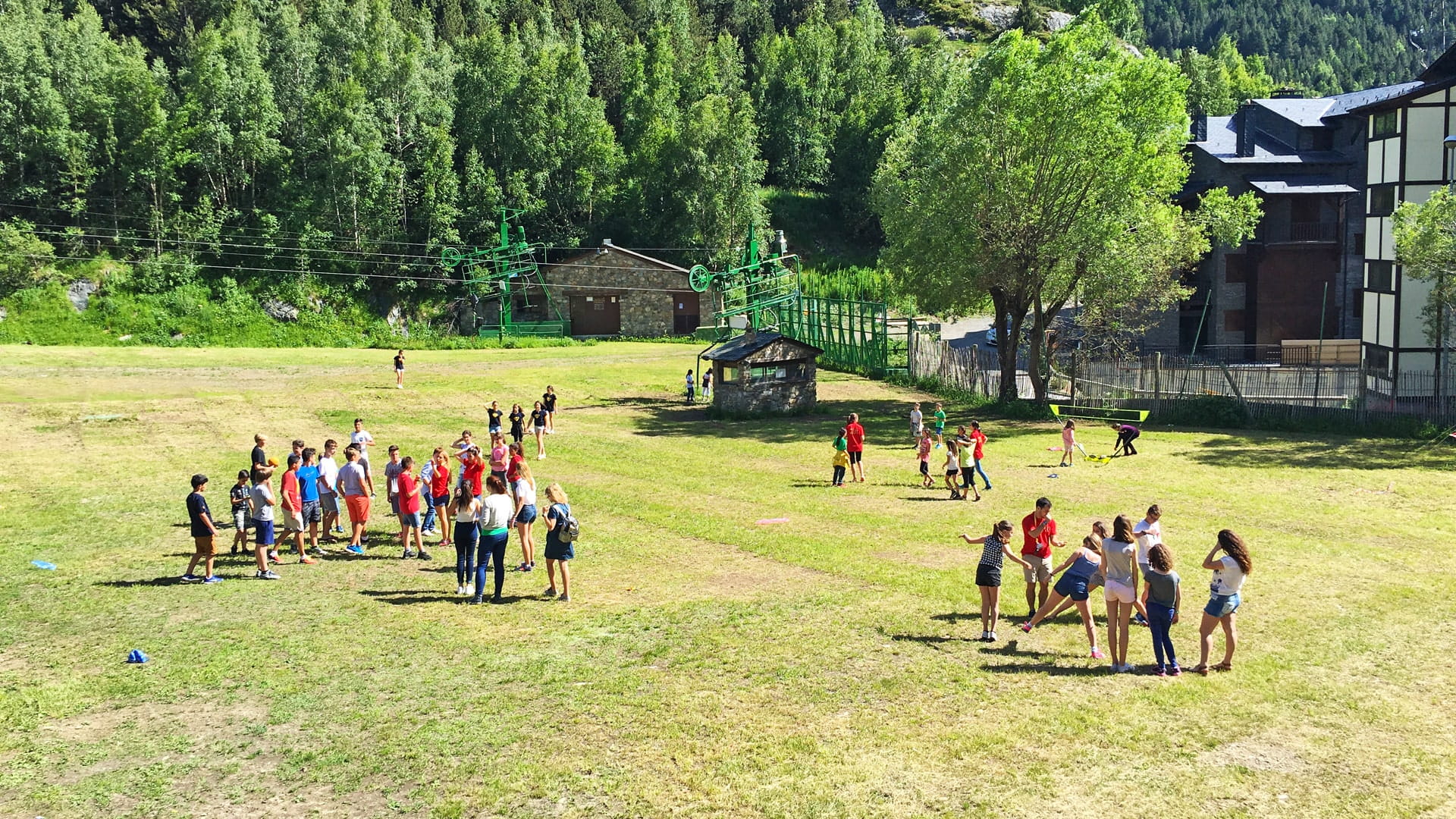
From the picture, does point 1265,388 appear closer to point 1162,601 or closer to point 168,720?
point 1162,601

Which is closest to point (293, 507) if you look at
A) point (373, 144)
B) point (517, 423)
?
point (517, 423)

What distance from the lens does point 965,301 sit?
133ft

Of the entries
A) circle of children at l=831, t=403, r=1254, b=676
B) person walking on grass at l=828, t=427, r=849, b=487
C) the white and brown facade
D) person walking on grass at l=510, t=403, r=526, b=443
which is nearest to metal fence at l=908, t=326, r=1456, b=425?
the white and brown facade

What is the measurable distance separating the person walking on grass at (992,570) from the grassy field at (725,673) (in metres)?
0.54

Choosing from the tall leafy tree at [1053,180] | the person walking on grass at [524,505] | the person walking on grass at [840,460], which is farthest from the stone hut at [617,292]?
the person walking on grass at [524,505]

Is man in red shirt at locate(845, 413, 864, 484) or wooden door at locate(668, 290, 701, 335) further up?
wooden door at locate(668, 290, 701, 335)

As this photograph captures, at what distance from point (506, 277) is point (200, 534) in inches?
2090

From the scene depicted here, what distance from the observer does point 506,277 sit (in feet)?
225

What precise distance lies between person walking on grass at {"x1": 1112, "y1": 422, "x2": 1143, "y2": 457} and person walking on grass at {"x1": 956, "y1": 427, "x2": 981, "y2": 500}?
7.18 meters

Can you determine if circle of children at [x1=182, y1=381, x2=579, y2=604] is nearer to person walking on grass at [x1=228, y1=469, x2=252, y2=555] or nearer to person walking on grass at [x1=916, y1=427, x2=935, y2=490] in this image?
person walking on grass at [x1=228, y1=469, x2=252, y2=555]

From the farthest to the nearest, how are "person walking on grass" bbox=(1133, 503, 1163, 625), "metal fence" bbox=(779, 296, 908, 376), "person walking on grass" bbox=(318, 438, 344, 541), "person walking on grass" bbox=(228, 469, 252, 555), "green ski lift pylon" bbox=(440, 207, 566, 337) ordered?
"green ski lift pylon" bbox=(440, 207, 566, 337) → "metal fence" bbox=(779, 296, 908, 376) → "person walking on grass" bbox=(318, 438, 344, 541) → "person walking on grass" bbox=(228, 469, 252, 555) → "person walking on grass" bbox=(1133, 503, 1163, 625)

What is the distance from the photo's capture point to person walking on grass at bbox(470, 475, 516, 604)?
15523mm

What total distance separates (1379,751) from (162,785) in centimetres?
1174

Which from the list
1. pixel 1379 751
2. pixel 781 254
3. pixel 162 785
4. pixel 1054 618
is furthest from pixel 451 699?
pixel 781 254
